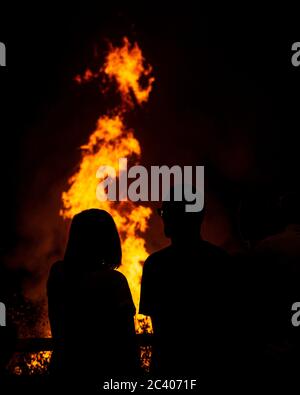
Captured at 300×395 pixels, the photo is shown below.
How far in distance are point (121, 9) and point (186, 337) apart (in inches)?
440

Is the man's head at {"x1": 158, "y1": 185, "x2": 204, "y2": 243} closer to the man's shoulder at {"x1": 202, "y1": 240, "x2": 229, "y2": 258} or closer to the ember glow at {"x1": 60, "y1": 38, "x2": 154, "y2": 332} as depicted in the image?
the man's shoulder at {"x1": 202, "y1": 240, "x2": 229, "y2": 258}

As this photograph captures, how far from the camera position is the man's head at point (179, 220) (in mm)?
3082

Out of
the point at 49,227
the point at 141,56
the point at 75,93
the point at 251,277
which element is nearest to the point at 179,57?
the point at 141,56

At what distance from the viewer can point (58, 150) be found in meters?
13.4

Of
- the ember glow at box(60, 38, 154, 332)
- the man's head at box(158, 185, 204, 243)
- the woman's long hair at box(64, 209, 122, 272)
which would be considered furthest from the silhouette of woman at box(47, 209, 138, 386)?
the ember glow at box(60, 38, 154, 332)

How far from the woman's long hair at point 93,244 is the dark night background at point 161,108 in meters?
9.94

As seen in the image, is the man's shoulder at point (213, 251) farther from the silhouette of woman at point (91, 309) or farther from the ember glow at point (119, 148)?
the ember glow at point (119, 148)

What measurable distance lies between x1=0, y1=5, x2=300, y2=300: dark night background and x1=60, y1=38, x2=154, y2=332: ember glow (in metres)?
0.28

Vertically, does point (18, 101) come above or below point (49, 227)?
above

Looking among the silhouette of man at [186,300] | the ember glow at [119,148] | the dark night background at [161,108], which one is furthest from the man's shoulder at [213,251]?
the dark night background at [161,108]

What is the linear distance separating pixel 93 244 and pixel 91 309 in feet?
1.16

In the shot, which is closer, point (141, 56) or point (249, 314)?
point (249, 314)

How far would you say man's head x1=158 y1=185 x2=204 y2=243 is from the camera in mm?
3082

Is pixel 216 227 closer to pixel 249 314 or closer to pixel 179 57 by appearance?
pixel 179 57
